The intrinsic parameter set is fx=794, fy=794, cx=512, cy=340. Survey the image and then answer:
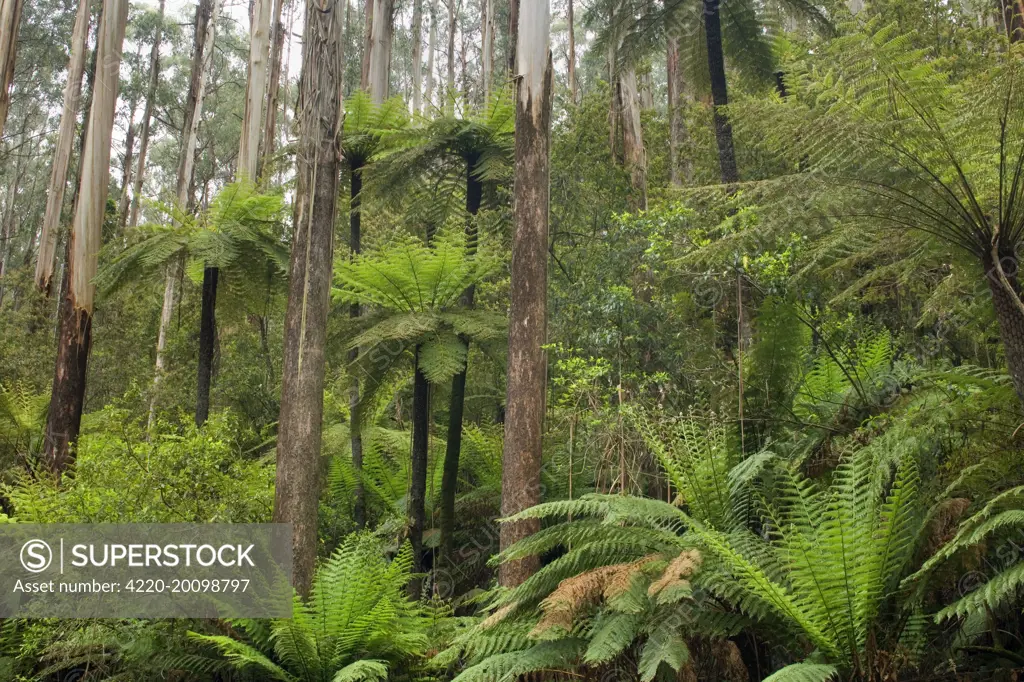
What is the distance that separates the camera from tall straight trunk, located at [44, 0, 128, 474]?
765 cm

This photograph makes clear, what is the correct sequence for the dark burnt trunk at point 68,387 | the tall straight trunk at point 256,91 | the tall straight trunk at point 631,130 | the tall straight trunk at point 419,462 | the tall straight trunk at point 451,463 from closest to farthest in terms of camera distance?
the tall straight trunk at point 419,462 → the tall straight trunk at point 451,463 → the dark burnt trunk at point 68,387 → the tall straight trunk at point 631,130 → the tall straight trunk at point 256,91

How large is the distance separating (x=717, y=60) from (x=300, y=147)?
14.4ft

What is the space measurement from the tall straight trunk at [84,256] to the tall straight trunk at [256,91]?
4.96 m

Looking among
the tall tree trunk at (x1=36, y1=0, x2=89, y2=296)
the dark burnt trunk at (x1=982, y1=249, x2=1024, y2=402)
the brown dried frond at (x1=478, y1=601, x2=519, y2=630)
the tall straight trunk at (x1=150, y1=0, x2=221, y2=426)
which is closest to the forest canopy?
the dark burnt trunk at (x1=982, y1=249, x2=1024, y2=402)

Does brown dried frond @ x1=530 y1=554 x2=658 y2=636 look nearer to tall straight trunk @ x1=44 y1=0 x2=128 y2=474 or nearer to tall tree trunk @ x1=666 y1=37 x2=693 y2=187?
tall straight trunk @ x1=44 y1=0 x2=128 y2=474

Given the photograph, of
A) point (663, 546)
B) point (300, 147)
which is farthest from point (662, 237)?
point (663, 546)

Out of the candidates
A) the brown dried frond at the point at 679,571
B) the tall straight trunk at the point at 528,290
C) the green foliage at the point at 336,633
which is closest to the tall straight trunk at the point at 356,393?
the tall straight trunk at the point at 528,290

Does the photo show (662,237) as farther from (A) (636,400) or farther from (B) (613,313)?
(A) (636,400)

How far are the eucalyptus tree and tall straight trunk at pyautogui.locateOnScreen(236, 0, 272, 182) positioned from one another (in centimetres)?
869

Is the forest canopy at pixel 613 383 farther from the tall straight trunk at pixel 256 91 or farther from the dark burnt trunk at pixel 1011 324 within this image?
the tall straight trunk at pixel 256 91

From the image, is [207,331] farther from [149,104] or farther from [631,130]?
[149,104]

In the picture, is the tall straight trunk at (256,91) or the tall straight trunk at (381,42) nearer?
the tall straight trunk at (381,42)

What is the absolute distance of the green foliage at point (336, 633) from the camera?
4.56m

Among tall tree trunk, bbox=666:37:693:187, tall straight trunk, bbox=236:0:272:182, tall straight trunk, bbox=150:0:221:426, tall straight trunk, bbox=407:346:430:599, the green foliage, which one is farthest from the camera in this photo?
tall straight trunk, bbox=150:0:221:426
